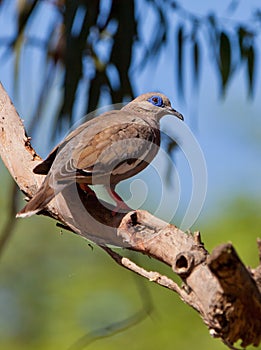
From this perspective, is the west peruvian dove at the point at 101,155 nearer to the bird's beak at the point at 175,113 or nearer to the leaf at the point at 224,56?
the bird's beak at the point at 175,113

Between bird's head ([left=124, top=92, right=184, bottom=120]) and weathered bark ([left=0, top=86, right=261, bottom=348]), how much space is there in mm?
1060

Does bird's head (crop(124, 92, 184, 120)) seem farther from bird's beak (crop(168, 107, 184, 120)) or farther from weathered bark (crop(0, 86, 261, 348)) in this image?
weathered bark (crop(0, 86, 261, 348))

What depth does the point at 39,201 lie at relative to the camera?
3.70 metres

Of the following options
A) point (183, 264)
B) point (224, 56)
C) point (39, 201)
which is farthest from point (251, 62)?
point (183, 264)

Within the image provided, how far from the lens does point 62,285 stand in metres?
11.1

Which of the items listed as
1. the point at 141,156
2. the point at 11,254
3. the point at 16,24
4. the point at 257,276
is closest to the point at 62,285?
the point at 11,254

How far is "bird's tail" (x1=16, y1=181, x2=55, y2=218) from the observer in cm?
369

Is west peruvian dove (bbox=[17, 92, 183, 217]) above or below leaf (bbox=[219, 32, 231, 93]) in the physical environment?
below

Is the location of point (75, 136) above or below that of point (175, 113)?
below

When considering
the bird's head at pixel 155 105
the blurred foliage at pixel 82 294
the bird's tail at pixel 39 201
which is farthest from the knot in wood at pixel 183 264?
the blurred foliage at pixel 82 294

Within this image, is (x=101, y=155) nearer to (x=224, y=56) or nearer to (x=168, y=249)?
(x=168, y=249)

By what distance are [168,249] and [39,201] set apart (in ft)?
2.35

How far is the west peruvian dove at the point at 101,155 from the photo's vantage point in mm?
3787

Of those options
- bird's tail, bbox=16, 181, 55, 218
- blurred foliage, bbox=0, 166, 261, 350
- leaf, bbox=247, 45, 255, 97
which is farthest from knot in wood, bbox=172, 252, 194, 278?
blurred foliage, bbox=0, 166, 261, 350
